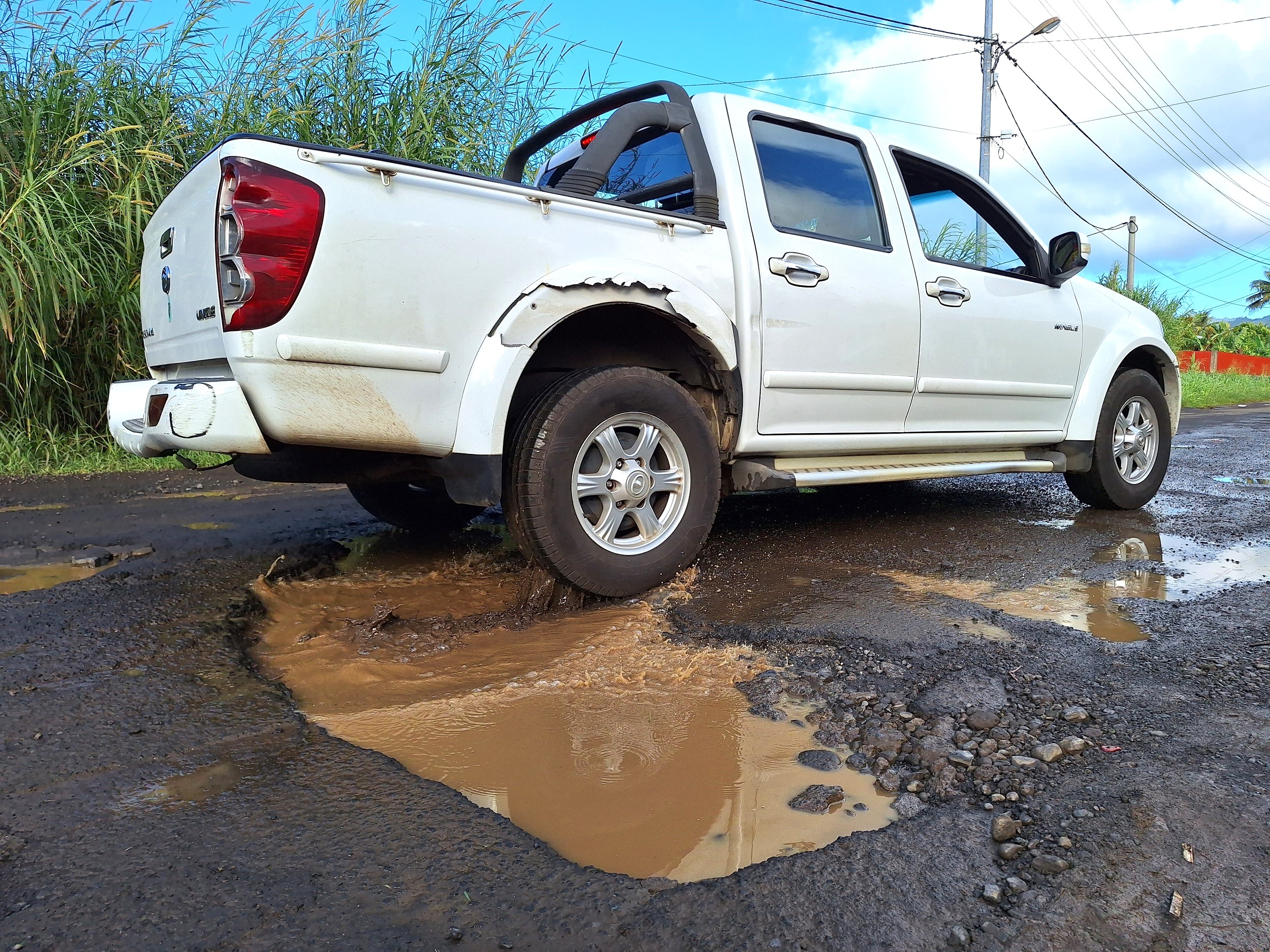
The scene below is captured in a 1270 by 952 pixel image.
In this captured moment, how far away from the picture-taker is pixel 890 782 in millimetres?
1765

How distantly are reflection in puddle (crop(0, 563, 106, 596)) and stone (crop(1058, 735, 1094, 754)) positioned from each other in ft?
10.8

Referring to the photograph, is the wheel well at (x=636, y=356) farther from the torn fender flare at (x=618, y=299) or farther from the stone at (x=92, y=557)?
the stone at (x=92, y=557)

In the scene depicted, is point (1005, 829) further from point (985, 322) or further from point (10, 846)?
point (985, 322)

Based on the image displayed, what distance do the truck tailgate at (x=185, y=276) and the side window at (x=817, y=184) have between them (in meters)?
2.06

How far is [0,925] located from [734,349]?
265 centimetres

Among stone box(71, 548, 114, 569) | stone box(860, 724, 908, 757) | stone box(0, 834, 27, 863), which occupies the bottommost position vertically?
stone box(71, 548, 114, 569)

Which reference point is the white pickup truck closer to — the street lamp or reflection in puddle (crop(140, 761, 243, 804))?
reflection in puddle (crop(140, 761, 243, 804))

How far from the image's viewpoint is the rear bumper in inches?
96.1

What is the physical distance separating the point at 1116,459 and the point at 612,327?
3.28 metres

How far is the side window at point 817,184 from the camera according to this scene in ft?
11.7

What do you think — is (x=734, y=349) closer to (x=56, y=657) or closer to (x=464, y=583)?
(x=464, y=583)

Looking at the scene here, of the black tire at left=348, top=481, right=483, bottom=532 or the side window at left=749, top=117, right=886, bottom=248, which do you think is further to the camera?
the black tire at left=348, top=481, right=483, bottom=532

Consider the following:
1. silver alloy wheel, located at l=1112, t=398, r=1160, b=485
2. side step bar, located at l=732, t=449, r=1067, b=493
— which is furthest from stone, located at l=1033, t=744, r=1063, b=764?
silver alloy wheel, located at l=1112, t=398, r=1160, b=485

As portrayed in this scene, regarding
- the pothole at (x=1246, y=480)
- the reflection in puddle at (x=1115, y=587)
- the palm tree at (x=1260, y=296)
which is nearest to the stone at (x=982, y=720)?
the reflection in puddle at (x=1115, y=587)
